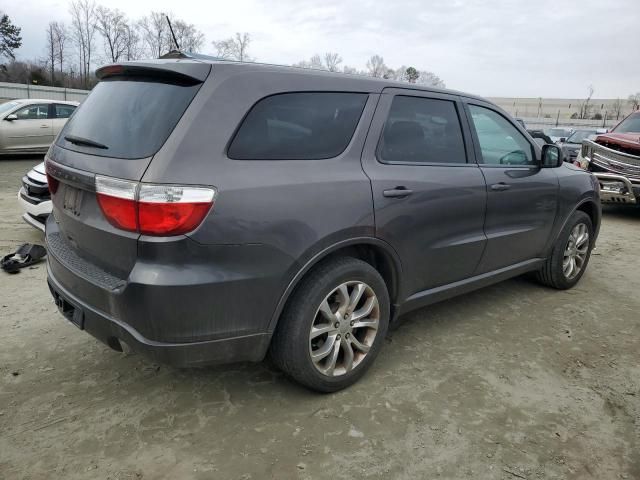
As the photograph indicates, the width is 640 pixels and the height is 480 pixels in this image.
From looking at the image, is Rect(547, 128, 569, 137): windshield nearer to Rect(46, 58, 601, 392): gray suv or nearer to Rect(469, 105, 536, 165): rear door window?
Rect(469, 105, 536, 165): rear door window

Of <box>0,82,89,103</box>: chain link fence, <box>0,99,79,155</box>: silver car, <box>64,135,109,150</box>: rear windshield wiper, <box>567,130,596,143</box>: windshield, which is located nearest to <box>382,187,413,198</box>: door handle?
<box>64,135,109,150</box>: rear windshield wiper

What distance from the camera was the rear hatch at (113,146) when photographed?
2229 mm

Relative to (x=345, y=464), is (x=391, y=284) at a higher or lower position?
higher

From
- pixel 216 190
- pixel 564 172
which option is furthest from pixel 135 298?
pixel 564 172

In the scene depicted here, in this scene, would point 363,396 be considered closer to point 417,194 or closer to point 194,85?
point 417,194

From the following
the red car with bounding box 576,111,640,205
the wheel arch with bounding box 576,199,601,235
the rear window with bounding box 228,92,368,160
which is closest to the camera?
the rear window with bounding box 228,92,368,160

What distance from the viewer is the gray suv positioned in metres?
2.16

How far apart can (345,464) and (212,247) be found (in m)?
1.16

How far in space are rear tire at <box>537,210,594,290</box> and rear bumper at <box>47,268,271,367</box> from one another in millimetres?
3104

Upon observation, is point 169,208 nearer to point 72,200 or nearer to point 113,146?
point 113,146

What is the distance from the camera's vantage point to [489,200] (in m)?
3.53

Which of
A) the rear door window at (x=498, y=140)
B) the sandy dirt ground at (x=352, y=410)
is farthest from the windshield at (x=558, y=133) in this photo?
the sandy dirt ground at (x=352, y=410)

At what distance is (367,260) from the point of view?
297 centimetres

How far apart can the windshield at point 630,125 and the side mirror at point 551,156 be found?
19.8ft
